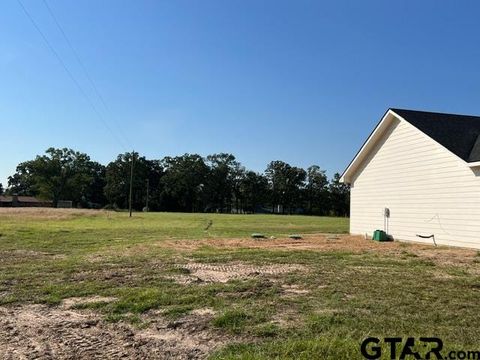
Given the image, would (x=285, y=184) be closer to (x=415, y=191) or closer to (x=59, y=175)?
(x=59, y=175)

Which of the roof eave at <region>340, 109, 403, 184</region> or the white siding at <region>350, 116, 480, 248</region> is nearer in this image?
the white siding at <region>350, 116, 480, 248</region>

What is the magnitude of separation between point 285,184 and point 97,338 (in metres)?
112

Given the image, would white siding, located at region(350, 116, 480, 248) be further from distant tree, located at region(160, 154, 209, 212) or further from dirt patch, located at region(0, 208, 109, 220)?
distant tree, located at region(160, 154, 209, 212)

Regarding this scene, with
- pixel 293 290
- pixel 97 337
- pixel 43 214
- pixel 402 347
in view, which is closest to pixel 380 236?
pixel 293 290

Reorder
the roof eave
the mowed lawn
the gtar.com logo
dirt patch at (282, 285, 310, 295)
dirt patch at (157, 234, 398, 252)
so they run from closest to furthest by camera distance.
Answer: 1. the gtar.com logo
2. the mowed lawn
3. dirt patch at (282, 285, 310, 295)
4. dirt patch at (157, 234, 398, 252)
5. the roof eave

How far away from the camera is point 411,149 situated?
1941 cm

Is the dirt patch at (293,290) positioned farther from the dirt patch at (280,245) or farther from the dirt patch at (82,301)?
the dirt patch at (280,245)

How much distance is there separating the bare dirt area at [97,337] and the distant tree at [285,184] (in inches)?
4338

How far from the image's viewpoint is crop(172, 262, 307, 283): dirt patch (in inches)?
349

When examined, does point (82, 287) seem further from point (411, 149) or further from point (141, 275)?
point (411, 149)

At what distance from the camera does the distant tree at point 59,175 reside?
353 ft

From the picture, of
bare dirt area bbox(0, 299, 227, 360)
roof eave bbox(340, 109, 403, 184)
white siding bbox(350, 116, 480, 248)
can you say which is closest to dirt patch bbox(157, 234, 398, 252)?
white siding bbox(350, 116, 480, 248)

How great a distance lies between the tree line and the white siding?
8599 cm

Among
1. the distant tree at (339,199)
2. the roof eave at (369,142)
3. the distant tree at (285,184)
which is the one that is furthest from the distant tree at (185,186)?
the roof eave at (369,142)
